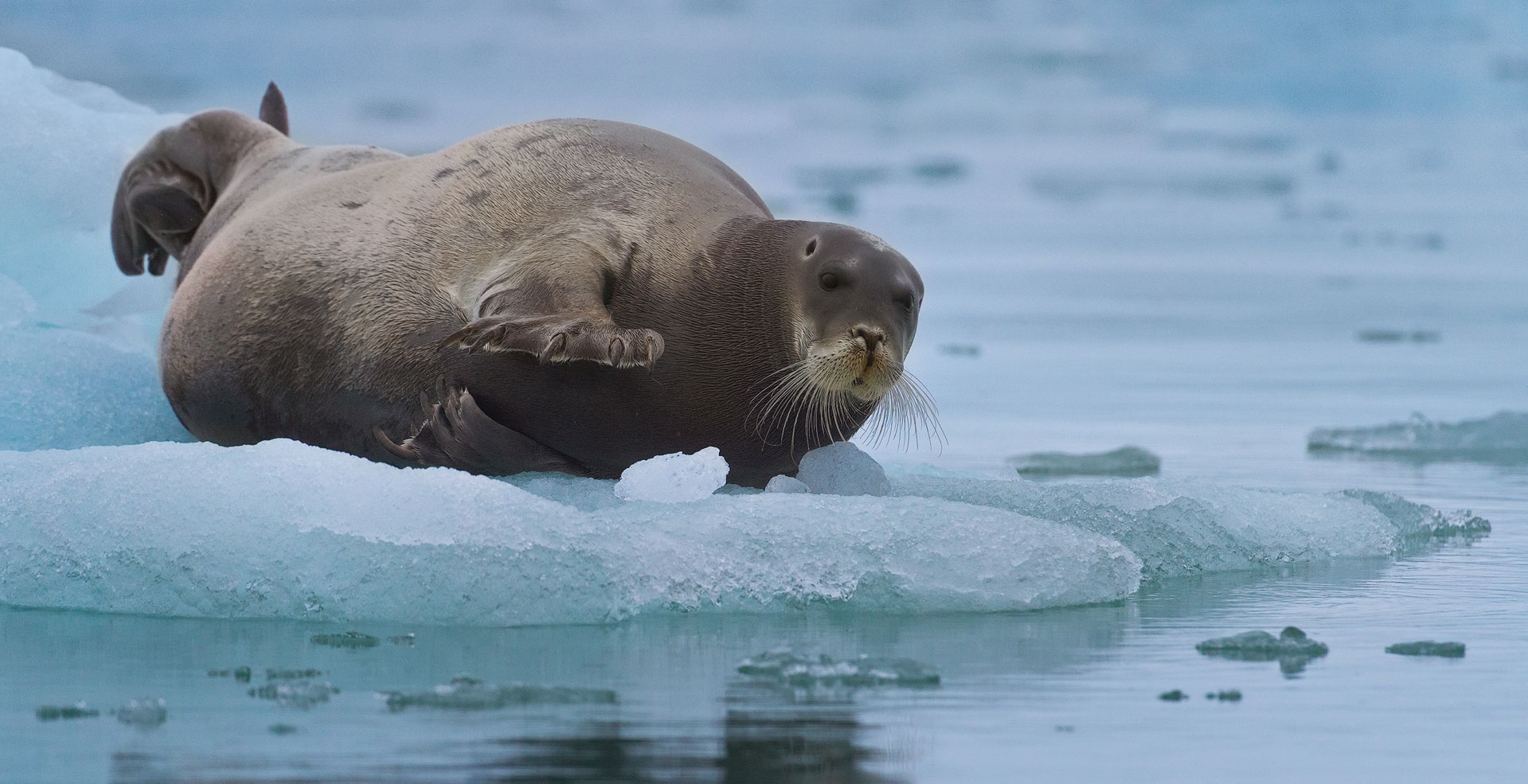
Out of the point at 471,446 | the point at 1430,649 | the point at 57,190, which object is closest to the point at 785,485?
the point at 471,446

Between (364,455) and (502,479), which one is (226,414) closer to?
(364,455)

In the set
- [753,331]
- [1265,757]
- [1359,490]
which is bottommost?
[1265,757]

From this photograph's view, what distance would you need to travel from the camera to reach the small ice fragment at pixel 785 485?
6121 millimetres

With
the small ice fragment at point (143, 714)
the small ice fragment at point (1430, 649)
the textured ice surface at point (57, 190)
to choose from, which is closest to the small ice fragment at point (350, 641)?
the small ice fragment at point (143, 714)

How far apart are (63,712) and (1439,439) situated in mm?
Answer: 6557

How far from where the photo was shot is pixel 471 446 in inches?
249

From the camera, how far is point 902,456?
365 inches

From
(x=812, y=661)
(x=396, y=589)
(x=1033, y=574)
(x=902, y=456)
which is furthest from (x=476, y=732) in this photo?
(x=902, y=456)

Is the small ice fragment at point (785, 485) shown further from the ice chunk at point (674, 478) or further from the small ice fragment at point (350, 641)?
the small ice fragment at point (350, 641)

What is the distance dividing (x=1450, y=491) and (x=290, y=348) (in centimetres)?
413

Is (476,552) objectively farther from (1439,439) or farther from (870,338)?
(1439,439)

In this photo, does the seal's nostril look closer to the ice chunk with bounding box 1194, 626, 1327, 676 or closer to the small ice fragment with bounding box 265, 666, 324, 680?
the ice chunk with bounding box 1194, 626, 1327, 676

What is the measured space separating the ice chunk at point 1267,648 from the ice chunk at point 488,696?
1.37m

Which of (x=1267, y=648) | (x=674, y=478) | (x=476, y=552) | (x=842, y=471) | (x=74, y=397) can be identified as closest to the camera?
(x=1267, y=648)
